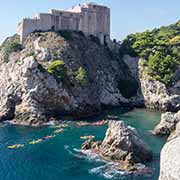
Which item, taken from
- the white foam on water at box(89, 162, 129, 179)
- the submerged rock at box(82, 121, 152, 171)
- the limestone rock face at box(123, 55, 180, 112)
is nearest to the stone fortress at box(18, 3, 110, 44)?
the limestone rock face at box(123, 55, 180, 112)

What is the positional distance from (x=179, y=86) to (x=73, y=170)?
167ft

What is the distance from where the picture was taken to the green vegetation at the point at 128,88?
86.2 metres

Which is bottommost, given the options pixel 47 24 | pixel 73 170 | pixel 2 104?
pixel 73 170

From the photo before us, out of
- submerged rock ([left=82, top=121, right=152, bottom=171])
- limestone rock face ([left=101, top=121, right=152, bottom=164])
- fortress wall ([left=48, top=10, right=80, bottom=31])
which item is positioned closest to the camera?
submerged rock ([left=82, top=121, right=152, bottom=171])

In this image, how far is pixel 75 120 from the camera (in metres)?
68.6

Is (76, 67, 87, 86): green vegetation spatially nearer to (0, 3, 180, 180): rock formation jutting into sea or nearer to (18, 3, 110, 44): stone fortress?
(0, 3, 180, 180): rock formation jutting into sea

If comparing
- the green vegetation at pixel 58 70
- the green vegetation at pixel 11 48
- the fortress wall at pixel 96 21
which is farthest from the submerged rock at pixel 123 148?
the fortress wall at pixel 96 21

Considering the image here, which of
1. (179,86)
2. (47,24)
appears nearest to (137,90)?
(179,86)

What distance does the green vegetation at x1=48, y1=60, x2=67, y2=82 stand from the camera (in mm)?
73312

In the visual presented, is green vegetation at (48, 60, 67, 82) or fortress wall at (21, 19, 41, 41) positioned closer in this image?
green vegetation at (48, 60, 67, 82)

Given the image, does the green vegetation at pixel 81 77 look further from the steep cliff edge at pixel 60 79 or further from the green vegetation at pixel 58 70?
the green vegetation at pixel 58 70

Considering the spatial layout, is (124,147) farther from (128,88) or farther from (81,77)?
(128,88)

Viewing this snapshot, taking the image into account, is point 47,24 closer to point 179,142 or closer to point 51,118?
point 51,118

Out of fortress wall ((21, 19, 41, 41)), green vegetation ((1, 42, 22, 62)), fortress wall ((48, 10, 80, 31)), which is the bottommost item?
green vegetation ((1, 42, 22, 62))
